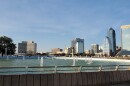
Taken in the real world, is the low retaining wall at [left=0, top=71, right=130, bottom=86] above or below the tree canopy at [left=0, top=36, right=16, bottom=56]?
below

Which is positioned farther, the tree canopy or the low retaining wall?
the tree canopy

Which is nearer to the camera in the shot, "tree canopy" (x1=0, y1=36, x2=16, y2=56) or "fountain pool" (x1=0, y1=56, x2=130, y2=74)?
"fountain pool" (x1=0, y1=56, x2=130, y2=74)

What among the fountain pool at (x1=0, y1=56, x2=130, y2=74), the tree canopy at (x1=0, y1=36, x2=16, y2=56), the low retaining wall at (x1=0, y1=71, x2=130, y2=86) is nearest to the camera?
the low retaining wall at (x1=0, y1=71, x2=130, y2=86)

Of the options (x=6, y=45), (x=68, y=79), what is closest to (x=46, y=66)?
(x=68, y=79)

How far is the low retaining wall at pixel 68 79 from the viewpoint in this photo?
13230 millimetres

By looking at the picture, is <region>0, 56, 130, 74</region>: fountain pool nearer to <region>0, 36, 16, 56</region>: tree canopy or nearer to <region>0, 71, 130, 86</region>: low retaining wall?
<region>0, 71, 130, 86</region>: low retaining wall

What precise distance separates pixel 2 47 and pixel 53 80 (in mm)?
182283

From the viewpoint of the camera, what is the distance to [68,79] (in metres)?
15.2

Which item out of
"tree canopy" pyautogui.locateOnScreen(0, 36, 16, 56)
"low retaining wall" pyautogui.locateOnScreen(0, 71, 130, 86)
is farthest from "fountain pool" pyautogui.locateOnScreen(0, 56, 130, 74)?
"tree canopy" pyautogui.locateOnScreen(0, 36, 16, 56)

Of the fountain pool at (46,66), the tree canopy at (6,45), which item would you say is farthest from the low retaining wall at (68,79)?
the tree canopy at (6,45)

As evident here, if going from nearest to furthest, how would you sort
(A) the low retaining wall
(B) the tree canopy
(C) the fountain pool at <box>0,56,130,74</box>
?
(A) the low retaining wall
(C) the fountain pool at <box>0,56,130,74</box>
(B) the tree canopy

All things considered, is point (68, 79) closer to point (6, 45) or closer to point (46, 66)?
point (46, 66)

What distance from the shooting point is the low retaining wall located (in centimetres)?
1323

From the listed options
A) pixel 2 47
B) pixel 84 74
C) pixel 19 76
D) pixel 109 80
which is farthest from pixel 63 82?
pixel 2 47
